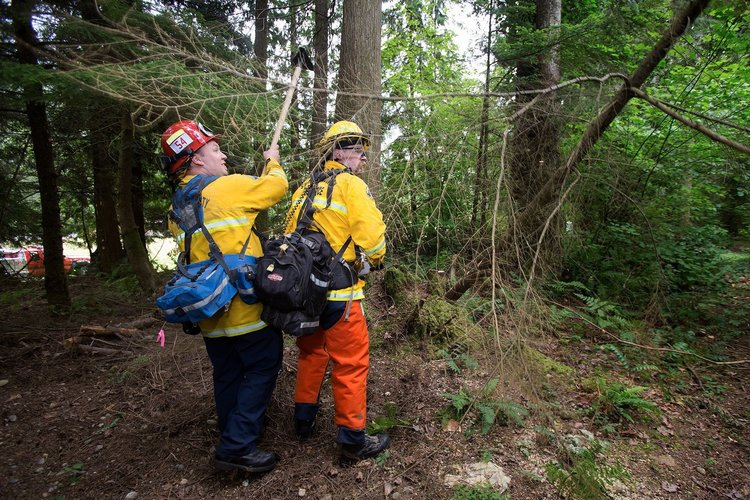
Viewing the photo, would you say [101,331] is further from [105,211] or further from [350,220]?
[105,211]

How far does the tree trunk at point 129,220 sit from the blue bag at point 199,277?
15.5 ft

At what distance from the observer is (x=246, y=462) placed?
8.42 ft

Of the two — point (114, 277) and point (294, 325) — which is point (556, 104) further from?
point (114, 277)

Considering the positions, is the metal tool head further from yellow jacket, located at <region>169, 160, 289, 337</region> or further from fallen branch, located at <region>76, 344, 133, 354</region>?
fallen branch, located at <region>76, 344, 133, 354</region>

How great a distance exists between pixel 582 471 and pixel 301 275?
7.30 feet

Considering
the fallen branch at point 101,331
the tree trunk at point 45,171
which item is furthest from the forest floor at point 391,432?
the tree trunk at point 45,171

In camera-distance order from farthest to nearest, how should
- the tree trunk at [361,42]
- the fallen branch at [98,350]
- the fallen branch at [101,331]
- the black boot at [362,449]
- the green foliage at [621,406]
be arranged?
the fallen branch at [101,331]
the fallen branch at [98,350]
the tree trunk at [361,42]
the green foliage at [621,406]
the black boot at [362,449]

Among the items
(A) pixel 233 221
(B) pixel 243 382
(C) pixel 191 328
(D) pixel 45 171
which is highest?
(D) pixel 45 171

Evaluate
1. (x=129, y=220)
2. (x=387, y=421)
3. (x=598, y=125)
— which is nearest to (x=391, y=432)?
(x=387, y=421)

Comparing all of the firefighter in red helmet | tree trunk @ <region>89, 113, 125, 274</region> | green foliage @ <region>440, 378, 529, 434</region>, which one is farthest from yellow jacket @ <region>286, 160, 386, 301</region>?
tree trunk @ <region>89, 113, 125, 274</region>

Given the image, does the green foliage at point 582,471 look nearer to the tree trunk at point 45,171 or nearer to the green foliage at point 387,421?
the green foliage at point 387,421

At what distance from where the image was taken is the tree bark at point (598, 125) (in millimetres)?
2965

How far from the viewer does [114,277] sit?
8703 mm

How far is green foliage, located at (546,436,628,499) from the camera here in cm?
243
